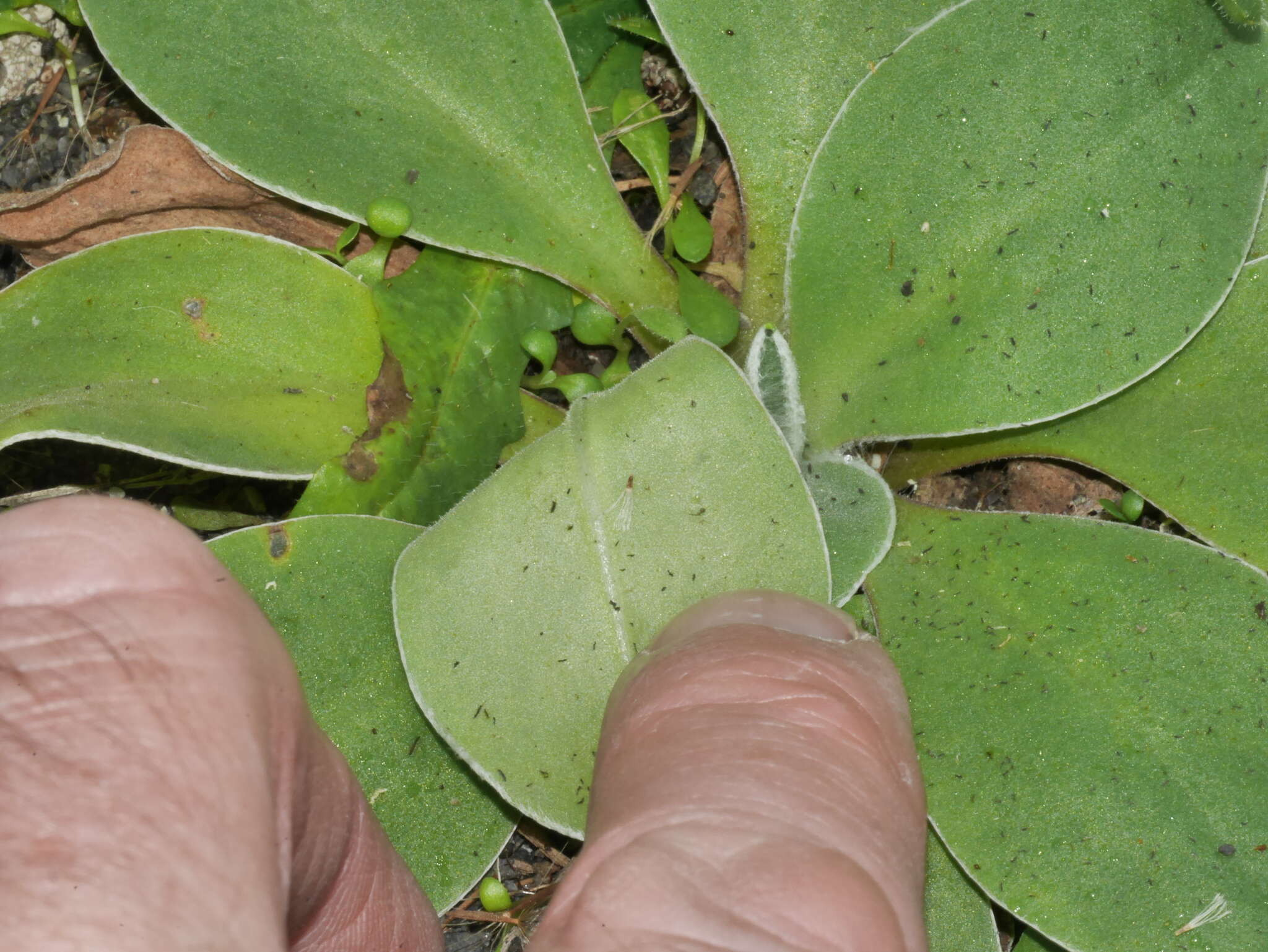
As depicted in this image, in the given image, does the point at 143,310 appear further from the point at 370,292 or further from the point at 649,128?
the point at 649,128

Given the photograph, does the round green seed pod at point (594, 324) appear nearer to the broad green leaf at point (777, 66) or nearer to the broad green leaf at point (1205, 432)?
the broad green leaf at point (777, 66)

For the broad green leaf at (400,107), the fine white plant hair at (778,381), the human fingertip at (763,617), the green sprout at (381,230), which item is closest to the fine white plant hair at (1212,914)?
the human fingertip at (763,617)

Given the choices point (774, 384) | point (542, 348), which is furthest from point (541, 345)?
point (774, 384)

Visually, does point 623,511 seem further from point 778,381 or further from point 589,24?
point 589,24

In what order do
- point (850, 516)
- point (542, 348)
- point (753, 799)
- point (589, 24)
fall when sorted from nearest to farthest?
1. point (753, 799)
2. point (850, 516)
3. point (542, 348)
4. point (589, 24)

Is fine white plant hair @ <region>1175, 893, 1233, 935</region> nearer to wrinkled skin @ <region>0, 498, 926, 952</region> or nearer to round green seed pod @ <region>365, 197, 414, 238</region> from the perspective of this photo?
wrinkled skin @ <region>0, 498, 926, 952</region>
